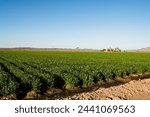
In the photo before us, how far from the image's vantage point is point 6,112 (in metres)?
8.58

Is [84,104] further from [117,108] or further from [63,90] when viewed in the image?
[63,90]

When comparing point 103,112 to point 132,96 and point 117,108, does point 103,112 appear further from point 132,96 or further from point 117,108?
point 132,96

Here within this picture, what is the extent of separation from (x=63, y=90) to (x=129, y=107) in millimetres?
8821

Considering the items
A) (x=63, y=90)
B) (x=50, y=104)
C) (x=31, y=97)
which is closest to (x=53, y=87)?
(x=63, y=90)

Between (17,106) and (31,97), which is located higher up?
(17,106)

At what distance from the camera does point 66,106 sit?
868 cm

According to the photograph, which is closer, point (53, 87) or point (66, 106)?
point (66, 106)

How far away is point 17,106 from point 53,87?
864 cm

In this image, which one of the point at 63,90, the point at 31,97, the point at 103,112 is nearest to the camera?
the point at 103,112

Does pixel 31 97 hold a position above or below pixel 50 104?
below

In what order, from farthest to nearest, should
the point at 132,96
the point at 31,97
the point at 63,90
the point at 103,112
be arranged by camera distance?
the point at 63,90 → the point at 31,97 → the point at 132,96 → the point at 103,112

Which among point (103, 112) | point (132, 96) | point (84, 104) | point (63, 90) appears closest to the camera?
point (103, 112)

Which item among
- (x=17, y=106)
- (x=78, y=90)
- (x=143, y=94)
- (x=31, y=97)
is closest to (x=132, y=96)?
(x=143, y=94)

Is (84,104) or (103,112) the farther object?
(84,104)
